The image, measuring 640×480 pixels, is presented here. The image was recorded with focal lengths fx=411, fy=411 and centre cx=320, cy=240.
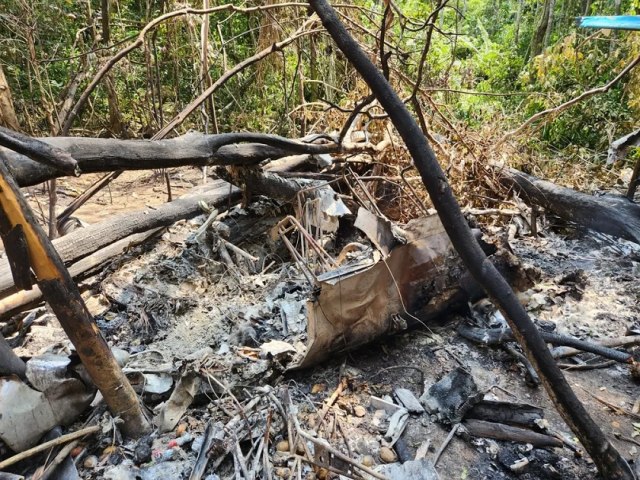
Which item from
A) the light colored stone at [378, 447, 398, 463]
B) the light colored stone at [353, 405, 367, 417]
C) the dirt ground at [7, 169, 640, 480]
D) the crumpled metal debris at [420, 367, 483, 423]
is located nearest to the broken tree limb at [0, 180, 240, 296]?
the dirt ground at [7, 169, 640, 480]

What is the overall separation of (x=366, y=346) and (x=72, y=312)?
180 centimetres

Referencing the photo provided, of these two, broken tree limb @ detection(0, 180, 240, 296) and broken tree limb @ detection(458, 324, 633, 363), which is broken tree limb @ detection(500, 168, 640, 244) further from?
broken tree limb @ detection(0, 180, 240, 296)

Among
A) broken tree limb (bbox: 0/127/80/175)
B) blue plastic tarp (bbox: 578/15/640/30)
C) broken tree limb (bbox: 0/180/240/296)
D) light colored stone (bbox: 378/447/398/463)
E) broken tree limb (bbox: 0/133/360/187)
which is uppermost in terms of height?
blue plastic tarp (bbox: 578/15/640/30)

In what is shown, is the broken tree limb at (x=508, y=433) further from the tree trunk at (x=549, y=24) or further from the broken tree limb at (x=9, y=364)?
the tree trunk at (x=549, y=24)

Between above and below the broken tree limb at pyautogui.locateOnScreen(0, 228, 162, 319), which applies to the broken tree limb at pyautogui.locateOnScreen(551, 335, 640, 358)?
below

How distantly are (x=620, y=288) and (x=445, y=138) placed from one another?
2.86 metres

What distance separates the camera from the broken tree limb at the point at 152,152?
6.25 ft

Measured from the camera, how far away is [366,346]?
2859 millimetres

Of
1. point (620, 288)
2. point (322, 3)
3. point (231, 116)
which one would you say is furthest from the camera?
point (231, 116)

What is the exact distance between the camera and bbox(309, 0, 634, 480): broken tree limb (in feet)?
4.87

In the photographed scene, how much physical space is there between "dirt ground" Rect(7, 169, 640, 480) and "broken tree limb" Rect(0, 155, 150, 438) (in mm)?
276

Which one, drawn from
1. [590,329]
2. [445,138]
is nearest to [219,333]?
[590,329]

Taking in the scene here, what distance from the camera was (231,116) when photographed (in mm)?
7688

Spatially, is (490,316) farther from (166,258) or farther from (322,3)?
(166,258)
